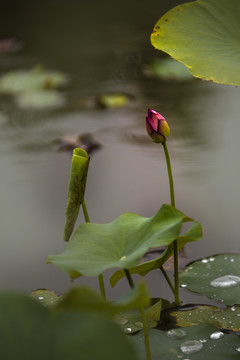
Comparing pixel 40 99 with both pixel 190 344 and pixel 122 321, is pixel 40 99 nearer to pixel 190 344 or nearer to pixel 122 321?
pixel 122 321

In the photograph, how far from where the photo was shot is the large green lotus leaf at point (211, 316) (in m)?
0.88

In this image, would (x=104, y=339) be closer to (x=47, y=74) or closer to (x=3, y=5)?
(x=47, y=74)

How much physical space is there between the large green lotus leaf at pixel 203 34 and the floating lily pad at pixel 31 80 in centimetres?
104

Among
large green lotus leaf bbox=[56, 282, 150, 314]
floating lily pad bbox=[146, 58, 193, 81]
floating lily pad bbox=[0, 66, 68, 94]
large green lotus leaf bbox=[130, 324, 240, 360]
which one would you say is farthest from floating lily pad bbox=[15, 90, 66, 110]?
large green lotus leaf bbox=[56, 282, 150, 314]

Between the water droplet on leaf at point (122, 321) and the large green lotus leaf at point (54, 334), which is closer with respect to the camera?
the large green lotus leaf at point (54, 334)

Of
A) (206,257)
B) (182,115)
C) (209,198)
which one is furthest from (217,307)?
(182,115)

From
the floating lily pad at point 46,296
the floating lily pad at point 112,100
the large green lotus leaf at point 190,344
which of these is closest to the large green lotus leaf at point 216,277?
the large green lotus leaf at point 190,344

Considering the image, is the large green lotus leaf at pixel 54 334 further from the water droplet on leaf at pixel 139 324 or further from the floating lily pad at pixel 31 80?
the floating lily pad at pixel 31 80

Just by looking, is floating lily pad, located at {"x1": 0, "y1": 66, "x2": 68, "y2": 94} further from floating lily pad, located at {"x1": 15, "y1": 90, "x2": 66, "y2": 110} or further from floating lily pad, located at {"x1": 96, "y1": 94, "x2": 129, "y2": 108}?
floating lily pad, located at {"x1": 96, "y1": 94, "x2": 129, "y2": 108}

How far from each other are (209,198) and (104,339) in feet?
2.75

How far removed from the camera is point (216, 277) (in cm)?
98

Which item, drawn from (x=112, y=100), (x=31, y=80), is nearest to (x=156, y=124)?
(x=112, y=100)

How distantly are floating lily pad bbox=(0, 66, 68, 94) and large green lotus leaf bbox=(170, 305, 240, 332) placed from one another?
1267 millimetres

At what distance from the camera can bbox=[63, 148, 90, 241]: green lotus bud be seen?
0.84 metres
